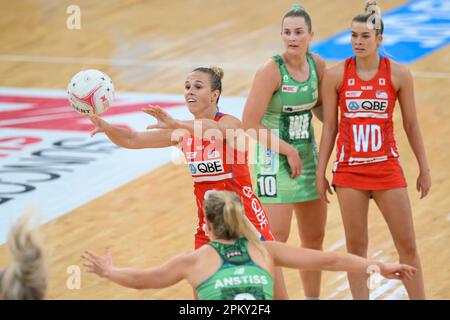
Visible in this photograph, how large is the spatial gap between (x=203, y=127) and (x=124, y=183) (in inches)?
180

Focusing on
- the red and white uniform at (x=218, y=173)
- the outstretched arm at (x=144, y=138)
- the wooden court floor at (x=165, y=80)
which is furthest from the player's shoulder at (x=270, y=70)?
the wooden court floor at (x=165, y=80)

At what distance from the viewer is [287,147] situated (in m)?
6.69

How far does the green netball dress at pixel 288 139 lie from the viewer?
22.1ft

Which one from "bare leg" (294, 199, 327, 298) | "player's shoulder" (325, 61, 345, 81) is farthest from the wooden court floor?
"player's shoulder" (325, 61, 345, 81)

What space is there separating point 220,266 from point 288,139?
2.21 metres

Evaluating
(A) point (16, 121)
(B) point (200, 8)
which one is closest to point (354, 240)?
(A) point (16, 121)

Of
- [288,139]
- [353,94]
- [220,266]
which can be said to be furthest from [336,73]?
[220,266]

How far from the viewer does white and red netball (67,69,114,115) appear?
6094 millimetres

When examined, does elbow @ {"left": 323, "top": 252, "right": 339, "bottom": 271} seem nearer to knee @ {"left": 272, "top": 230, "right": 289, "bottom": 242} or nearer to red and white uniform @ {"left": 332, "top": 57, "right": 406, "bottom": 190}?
red and white uniform @ {"left": 332, "top": 57, "right": 406, "bottom": 190}

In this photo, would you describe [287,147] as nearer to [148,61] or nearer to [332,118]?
[332,118]

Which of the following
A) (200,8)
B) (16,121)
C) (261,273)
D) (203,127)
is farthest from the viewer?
(200,8)

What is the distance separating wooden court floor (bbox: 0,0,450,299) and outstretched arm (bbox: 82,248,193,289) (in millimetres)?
309

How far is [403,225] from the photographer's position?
650 cm

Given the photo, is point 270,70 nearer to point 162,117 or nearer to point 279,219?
point 279,219
